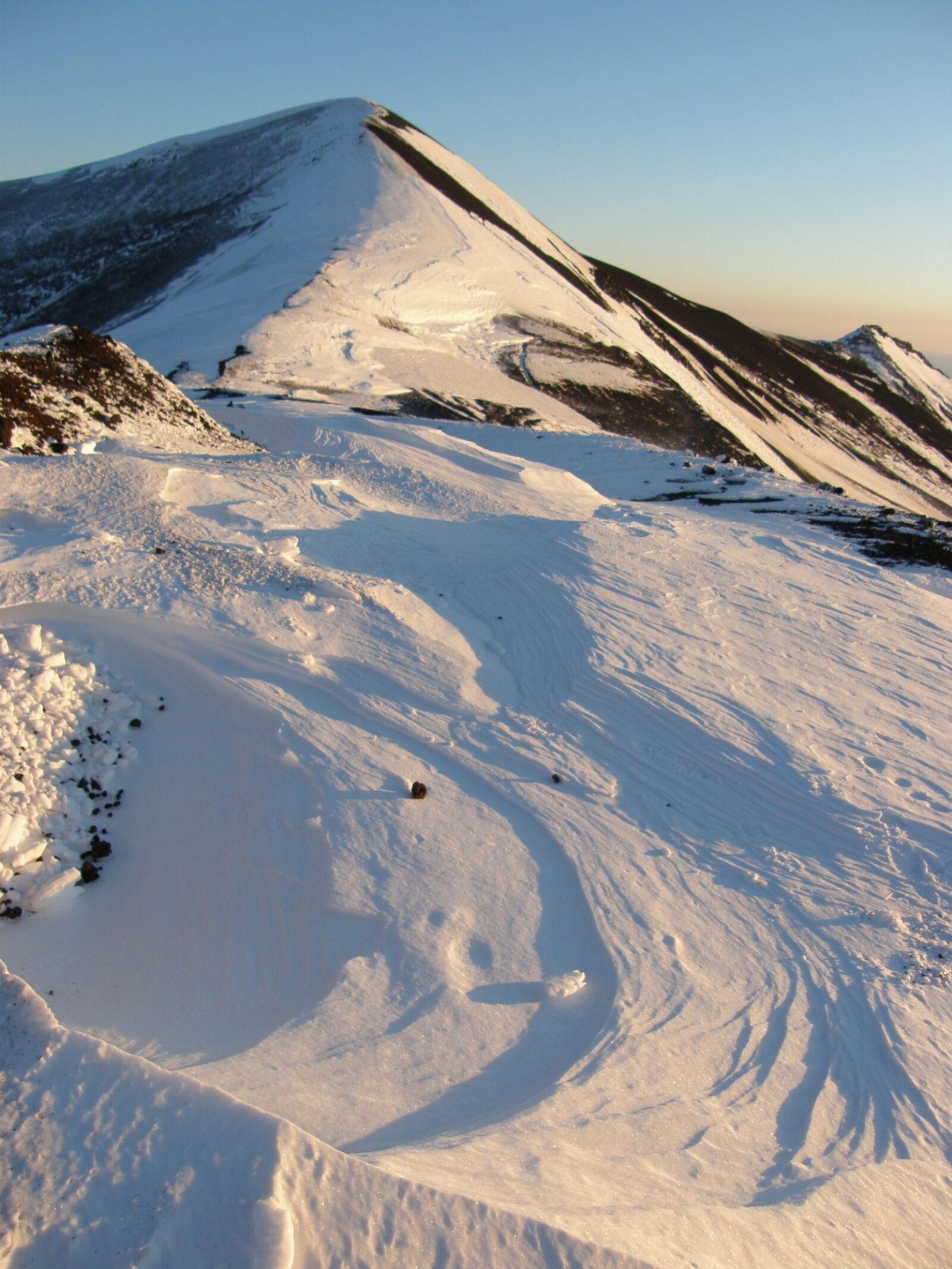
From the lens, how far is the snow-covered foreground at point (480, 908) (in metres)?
3.23

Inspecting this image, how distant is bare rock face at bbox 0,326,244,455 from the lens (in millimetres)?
9680

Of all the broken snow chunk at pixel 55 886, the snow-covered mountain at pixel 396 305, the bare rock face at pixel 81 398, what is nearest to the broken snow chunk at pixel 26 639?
the broken snow chunk at pixel 55 886

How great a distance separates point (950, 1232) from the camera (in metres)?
3.57

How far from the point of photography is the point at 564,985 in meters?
4.71

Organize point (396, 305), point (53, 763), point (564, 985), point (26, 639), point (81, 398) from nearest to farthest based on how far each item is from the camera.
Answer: point (564, 985), point (53, 763), point (26, 639), point (81, 398), point (396, 305)

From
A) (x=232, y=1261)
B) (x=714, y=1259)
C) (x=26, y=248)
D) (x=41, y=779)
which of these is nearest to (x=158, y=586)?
(x=41, y=779)

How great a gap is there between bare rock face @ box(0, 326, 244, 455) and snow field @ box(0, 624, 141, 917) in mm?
4292

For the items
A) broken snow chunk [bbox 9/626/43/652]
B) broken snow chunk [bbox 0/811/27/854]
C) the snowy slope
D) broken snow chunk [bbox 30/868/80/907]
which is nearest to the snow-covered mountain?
broken snow chunk [bbox 9/626/43/652]

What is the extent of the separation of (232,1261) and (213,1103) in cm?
60

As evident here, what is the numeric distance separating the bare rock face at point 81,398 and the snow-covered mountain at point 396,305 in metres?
8.01

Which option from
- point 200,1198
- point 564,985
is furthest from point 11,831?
point 564,985

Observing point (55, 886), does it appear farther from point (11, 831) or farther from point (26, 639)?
point (26, 639)

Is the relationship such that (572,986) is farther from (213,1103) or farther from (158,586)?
(158,586)

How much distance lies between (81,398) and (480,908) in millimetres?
9510
